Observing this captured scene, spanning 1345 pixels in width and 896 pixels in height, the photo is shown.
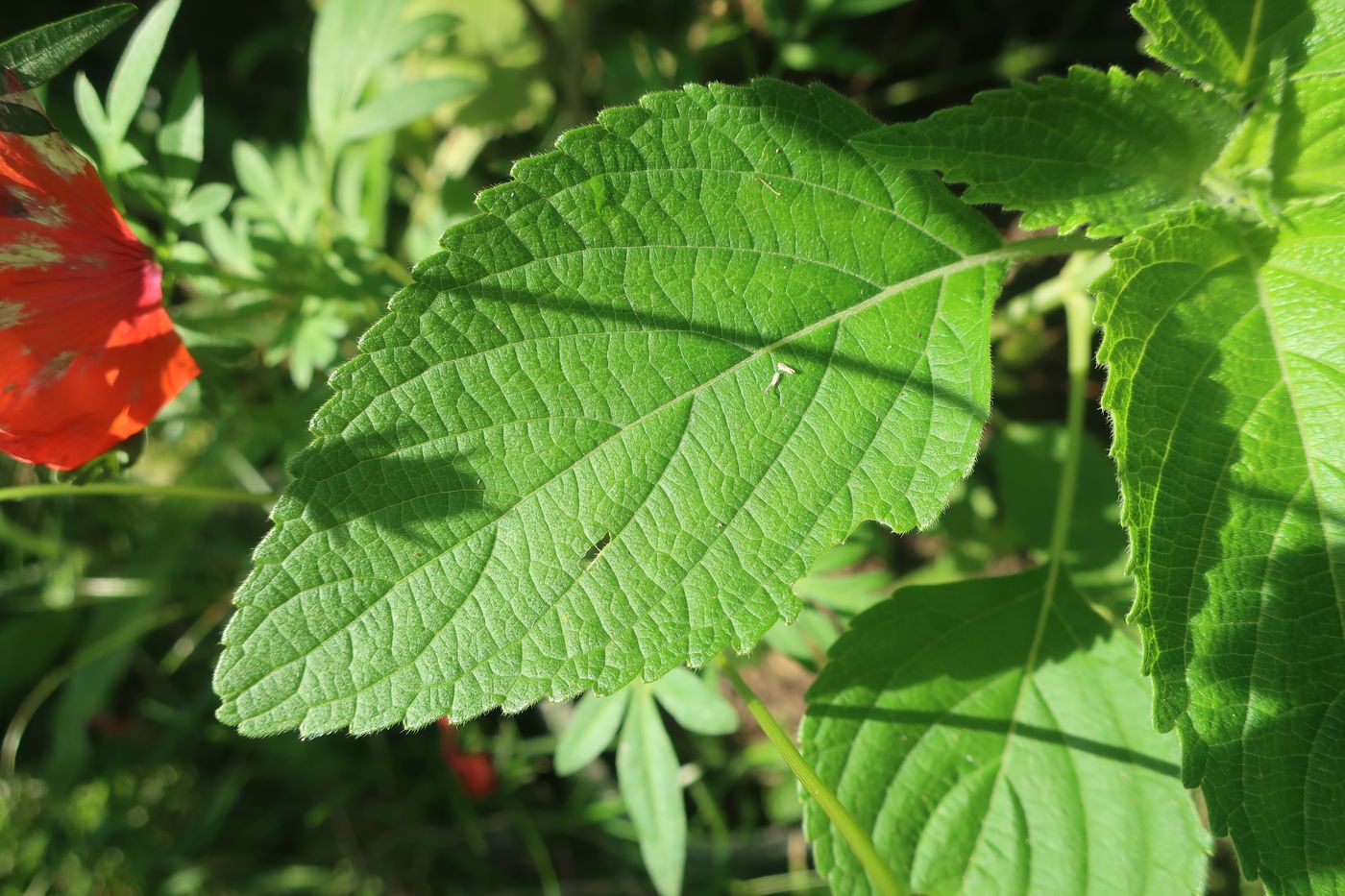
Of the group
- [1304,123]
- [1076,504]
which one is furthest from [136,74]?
[1076,504]

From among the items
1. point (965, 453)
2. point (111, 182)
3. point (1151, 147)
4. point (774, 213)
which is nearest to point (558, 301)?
point (774, 213)

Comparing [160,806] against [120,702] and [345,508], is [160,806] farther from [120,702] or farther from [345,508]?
[345,508]

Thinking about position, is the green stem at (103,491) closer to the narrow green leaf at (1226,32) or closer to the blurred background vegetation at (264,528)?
the blurred background vegetation at (264,528)

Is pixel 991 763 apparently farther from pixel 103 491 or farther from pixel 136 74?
pixel 136 74

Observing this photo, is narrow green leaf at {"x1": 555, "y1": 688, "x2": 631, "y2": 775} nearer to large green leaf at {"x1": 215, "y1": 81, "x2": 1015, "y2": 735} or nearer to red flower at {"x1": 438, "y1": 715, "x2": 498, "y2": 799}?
red flower at {"x1": 438, "y1": 715, "x2": 498, "y2": 799}

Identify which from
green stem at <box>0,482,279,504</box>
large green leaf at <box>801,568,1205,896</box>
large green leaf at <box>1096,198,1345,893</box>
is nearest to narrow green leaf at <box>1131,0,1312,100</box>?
large green leaf at <box>1096,198,1345,893</box>
